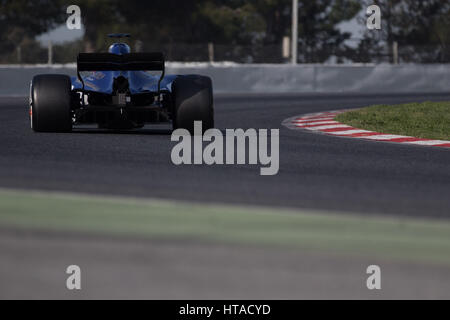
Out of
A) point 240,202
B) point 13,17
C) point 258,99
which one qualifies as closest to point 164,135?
point 240,202

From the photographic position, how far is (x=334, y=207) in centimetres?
805

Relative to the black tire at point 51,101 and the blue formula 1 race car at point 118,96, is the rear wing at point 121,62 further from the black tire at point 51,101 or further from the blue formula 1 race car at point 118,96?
the black tire at point 51,101

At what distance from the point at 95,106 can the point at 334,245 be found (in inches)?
315

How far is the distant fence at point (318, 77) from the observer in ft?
103

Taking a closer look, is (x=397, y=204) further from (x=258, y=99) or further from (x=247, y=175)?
(x=258, y=99)

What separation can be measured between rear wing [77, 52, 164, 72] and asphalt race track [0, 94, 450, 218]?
89 cm

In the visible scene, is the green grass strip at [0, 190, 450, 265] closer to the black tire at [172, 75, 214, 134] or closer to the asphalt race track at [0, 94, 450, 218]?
the asphalt race track at [0, 94, 450, 218]

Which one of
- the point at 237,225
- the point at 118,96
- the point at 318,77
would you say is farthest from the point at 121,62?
the point at 318,77

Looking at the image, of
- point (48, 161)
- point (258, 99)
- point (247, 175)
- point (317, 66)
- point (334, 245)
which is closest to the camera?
point (334, 245)

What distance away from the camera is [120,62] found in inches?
568

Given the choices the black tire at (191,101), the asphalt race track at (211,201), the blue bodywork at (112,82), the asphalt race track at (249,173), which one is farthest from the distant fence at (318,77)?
the asphalt race track at (249,173)

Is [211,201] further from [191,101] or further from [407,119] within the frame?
[407,119]
